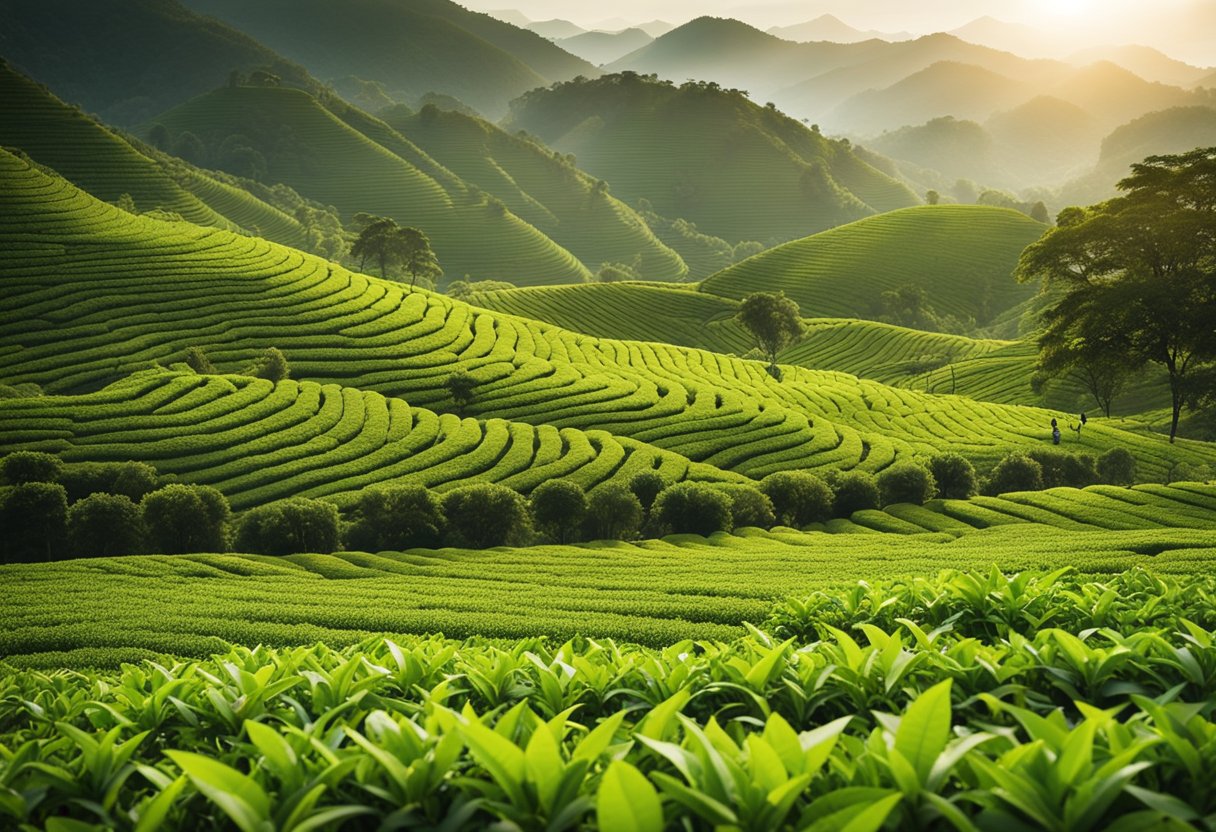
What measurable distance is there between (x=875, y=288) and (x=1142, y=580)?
128 metres

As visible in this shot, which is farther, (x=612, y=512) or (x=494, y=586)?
(x=612, y=512)

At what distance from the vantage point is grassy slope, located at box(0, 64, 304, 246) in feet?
344

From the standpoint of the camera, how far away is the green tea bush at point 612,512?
92.4 feet

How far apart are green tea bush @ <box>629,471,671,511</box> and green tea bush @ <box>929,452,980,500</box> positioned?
12.2 meters

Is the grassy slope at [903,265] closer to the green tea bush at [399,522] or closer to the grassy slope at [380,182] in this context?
the grassy slope at [380,182]

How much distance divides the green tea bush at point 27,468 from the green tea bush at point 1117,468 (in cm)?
4676

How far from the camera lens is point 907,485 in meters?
31.1

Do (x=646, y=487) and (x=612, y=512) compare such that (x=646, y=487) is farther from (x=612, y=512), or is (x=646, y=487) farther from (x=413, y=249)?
(x=413, y=249)

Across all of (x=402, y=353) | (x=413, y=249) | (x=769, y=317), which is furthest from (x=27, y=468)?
(x=413, y=249)

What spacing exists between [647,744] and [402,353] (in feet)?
174

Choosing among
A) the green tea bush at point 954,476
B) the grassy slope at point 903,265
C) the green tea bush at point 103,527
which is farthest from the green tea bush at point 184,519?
the grassy slope at point 903,265

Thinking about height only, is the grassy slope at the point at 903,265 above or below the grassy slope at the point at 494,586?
above

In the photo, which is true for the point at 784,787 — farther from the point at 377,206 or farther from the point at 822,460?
the point at 377,206

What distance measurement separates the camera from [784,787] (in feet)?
9.58
